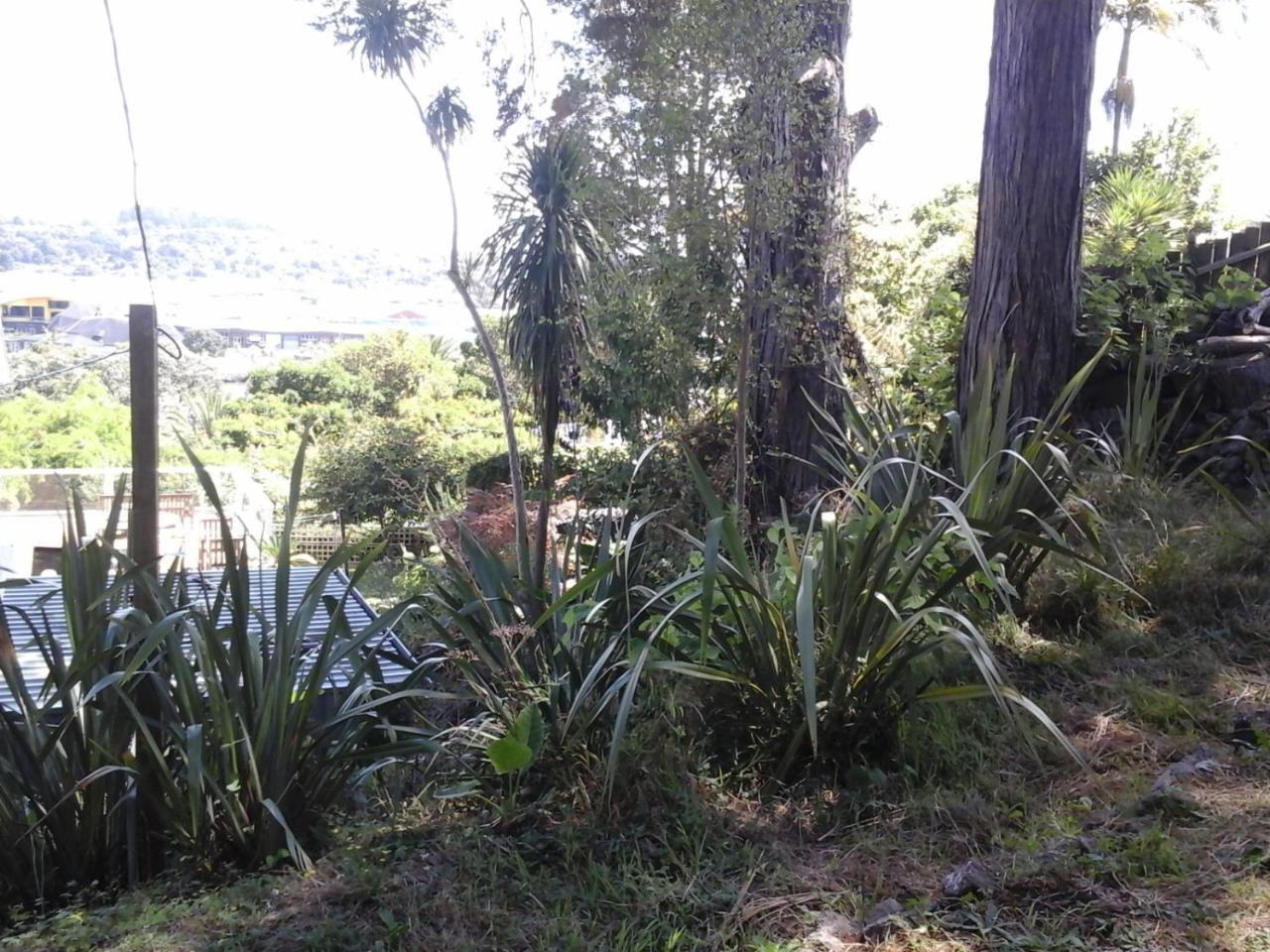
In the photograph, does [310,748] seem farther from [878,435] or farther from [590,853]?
[878,435]

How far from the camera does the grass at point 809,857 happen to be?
1862mm

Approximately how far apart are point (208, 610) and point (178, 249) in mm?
53538

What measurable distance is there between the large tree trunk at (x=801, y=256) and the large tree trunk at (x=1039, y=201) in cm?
82

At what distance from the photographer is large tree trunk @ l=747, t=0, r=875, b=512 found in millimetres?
4227

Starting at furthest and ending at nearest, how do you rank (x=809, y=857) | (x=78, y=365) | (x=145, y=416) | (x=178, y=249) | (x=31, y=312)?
(x=31, y=312) → (x=178, y=249) → (x=78, y=365) → (x=145, y=416) → (x=809, y=857)

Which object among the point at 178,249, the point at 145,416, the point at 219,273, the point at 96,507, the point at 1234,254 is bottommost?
the point at 96,507

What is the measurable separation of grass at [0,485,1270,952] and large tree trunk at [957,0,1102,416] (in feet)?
8.47

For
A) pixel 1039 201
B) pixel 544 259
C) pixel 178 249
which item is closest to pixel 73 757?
pixel 1039 201

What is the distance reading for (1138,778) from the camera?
241 cm

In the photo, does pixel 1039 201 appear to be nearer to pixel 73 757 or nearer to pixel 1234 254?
pixel 1234 254

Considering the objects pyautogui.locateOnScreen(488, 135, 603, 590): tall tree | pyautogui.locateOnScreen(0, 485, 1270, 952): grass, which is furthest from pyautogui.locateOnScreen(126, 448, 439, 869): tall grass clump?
pyautogui.locateOnScreen(488, 135, 603, 590): tall tree

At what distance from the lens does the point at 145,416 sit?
3209mm

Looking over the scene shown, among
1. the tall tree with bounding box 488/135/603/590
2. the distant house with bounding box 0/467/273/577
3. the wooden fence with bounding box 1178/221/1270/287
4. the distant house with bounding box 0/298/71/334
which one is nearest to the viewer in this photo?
the wooden fence with bounding box 1178/221/1270/287

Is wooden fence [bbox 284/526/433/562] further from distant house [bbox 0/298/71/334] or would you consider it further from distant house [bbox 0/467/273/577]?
distant house [bbox 0/298/71/334]
